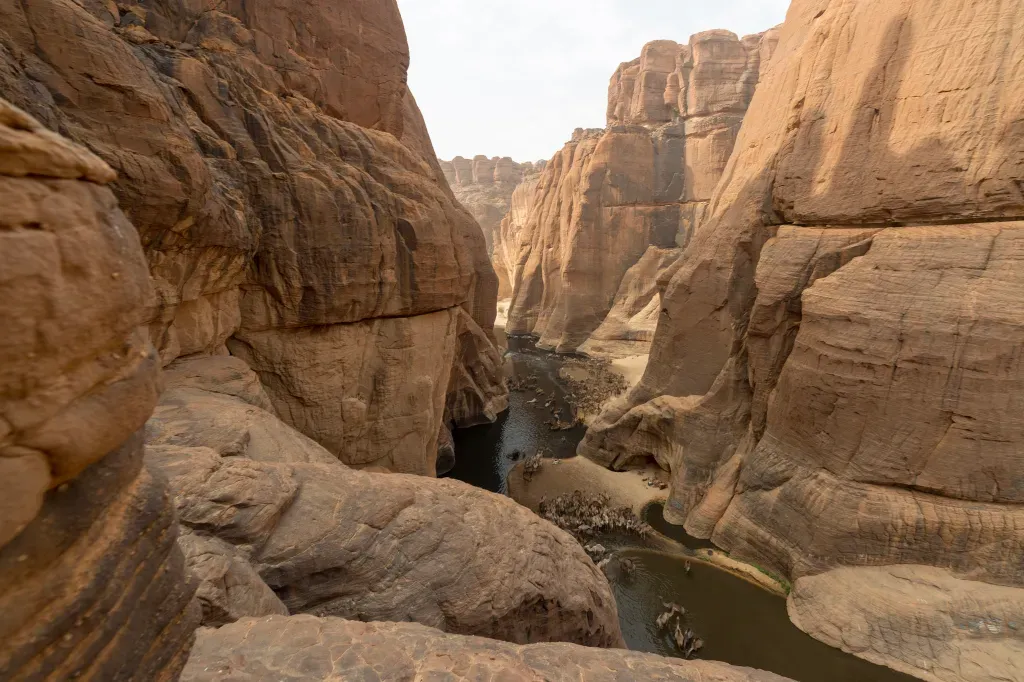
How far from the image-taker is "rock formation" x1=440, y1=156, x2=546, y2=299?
204 ft

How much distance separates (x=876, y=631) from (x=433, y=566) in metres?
8.82

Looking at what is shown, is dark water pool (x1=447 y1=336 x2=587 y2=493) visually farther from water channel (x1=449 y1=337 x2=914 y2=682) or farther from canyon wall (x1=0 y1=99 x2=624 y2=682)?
canyon wall (x1=0 y1=99 x2=624 y2=682)

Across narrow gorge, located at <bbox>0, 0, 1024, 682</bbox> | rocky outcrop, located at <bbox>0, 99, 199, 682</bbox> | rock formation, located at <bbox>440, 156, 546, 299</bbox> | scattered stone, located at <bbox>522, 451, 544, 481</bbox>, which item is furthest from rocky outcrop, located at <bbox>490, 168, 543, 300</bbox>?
rocky outcrop, located at <bbox>0, 99, 199, 682</bbox>

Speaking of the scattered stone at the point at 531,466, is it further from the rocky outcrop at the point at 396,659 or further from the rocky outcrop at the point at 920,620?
the rocky outcrop at the point at 396,659

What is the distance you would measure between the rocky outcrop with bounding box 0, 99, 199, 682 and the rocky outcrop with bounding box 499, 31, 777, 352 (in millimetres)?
31948

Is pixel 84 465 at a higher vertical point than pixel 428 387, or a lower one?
higher

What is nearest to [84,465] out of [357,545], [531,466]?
[357,545]

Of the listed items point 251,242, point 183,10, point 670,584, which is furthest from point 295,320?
point 670,584

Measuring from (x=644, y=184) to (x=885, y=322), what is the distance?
2725cm

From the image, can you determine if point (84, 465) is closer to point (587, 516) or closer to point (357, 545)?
point (357, 545)

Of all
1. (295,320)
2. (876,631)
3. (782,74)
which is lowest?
(876,631)

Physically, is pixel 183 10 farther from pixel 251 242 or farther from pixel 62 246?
pixel 62 246

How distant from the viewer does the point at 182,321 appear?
9000 millimetres

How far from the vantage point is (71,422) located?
6.73ft
